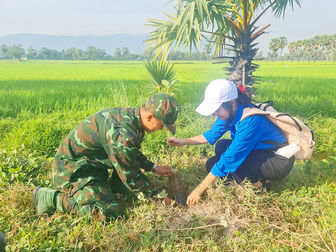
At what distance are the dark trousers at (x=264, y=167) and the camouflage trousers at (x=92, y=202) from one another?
116 centimetres

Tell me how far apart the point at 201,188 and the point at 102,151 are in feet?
3.06

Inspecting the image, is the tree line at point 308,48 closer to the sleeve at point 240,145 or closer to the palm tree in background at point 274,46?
the palm tree in background at point 274,46

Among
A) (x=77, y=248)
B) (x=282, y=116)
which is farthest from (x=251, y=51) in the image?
(x=77, y=248)

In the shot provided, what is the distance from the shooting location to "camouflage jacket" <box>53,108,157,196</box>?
193 cm

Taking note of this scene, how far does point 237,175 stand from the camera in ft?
8.36

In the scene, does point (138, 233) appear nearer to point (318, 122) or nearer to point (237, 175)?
point (237, 175)

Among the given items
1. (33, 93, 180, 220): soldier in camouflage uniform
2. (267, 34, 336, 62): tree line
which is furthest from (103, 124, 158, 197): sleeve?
(267, 34, 336, 62): tree line

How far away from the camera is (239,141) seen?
2.08 m

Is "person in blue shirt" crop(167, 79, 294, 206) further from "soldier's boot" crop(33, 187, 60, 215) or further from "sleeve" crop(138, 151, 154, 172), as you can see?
"soldier's boot" crop(33, 187, 60, 215)

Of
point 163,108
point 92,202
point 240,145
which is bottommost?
point 92,202

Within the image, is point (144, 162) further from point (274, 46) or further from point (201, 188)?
point (274, 46)

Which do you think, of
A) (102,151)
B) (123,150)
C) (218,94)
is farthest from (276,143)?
(102,151)

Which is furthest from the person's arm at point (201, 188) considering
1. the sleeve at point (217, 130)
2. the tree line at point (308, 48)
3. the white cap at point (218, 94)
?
the tree line at point (308, 48)

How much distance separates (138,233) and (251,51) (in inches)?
162
